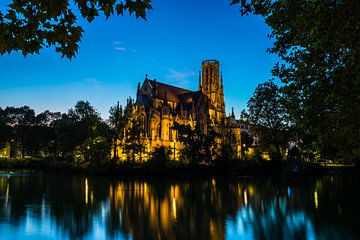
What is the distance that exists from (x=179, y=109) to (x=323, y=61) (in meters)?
86.7

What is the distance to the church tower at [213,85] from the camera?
112250mm

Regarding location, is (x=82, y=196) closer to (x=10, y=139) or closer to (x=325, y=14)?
(x=325, y=14)

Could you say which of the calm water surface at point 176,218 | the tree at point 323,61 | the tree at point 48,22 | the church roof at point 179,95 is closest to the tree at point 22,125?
the church roof at point 179,95

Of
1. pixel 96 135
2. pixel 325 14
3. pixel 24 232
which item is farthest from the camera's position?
pixel 96 135

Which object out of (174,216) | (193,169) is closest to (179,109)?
(193,169)

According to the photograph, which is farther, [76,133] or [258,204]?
[76,133]

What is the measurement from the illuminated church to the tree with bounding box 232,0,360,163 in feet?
189

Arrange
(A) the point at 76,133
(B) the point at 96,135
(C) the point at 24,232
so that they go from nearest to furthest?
(C) the point at 24,232 < (B) the point at 96,135 < (A) the point at 76,133

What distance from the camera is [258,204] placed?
70.5ft

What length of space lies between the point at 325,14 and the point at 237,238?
354 inches

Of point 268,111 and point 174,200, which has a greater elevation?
point 268,111

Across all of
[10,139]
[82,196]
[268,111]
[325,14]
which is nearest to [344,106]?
[325,14]

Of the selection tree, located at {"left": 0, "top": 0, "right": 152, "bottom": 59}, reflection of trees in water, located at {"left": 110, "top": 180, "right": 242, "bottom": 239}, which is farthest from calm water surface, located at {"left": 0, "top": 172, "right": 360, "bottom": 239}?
tree, located at {"left": 0, "top": 0, "right": 152, "bottom": 59}

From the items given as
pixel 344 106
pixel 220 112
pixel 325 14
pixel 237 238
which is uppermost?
pixel 220 112
